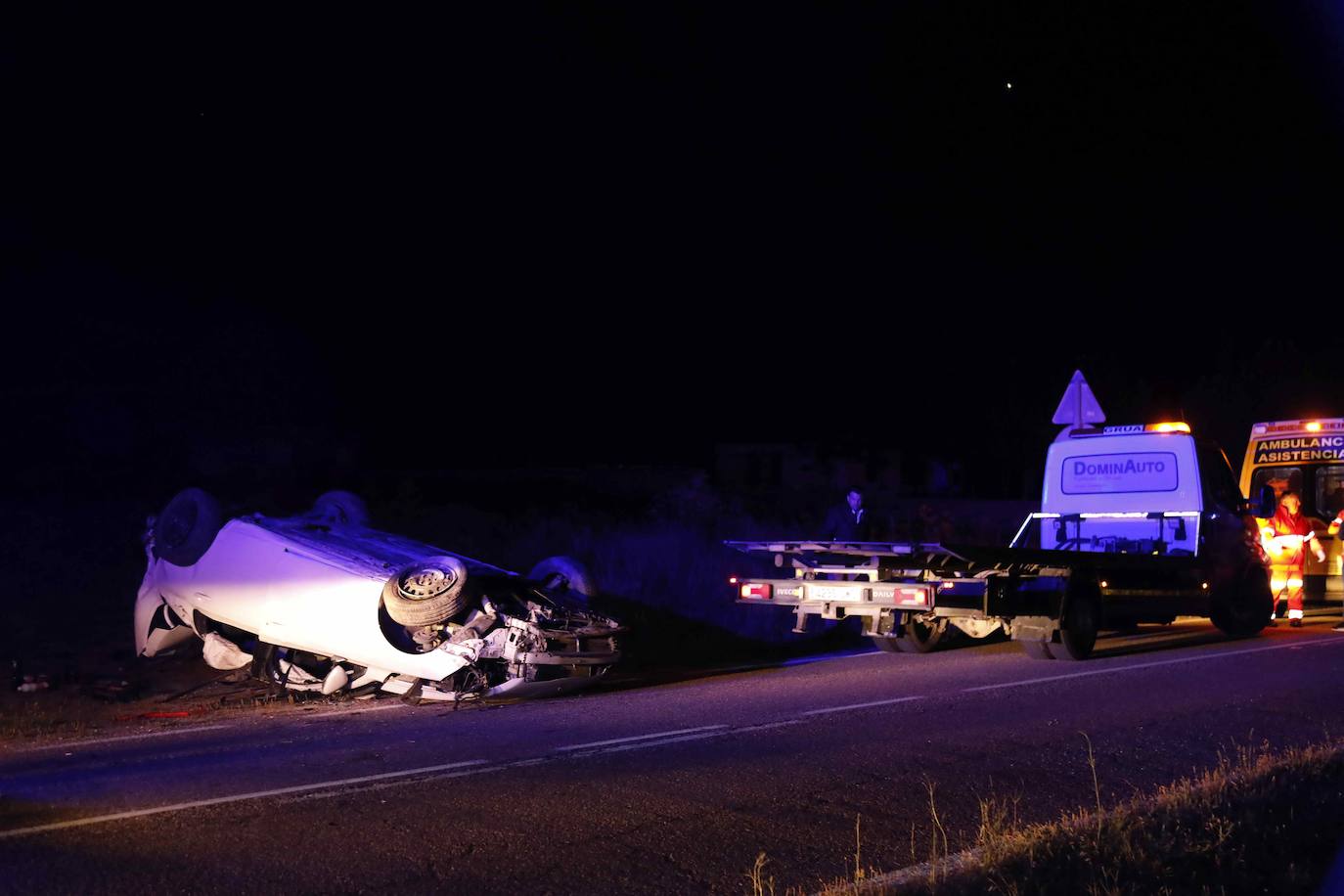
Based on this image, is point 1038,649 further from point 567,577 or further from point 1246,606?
point 567,577

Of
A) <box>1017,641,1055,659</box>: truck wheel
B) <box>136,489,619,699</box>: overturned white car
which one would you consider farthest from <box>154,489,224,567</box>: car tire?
<box>1017,641,1055,659</box>: truck wheel

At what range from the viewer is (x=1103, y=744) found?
7.80 metres

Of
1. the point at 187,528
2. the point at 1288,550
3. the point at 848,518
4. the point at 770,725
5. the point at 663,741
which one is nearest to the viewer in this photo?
the point at 663,741

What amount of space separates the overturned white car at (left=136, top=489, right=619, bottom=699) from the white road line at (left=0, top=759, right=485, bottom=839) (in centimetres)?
207

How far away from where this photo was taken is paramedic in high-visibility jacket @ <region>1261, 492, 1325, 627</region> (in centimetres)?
1498

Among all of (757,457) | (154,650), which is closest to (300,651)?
(154,650)

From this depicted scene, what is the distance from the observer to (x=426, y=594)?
920cm

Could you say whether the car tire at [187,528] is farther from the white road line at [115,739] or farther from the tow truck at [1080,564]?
the tow truck at [1080,564]

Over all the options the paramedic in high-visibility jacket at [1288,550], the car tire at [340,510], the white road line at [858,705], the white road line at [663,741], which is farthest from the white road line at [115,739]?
the paramedic in high-visibility jacket at [1288,550]

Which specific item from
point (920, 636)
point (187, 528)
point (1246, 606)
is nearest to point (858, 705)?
point (920, 636)

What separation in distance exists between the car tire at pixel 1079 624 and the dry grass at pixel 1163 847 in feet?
17.1

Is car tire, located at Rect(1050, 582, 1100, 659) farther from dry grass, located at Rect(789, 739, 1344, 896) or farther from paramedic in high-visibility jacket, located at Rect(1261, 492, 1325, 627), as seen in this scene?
dry grass, located at Rect(789, 739, 1344, 896)

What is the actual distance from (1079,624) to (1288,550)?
4.93 meters

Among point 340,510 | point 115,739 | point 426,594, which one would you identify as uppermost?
point 340,510
